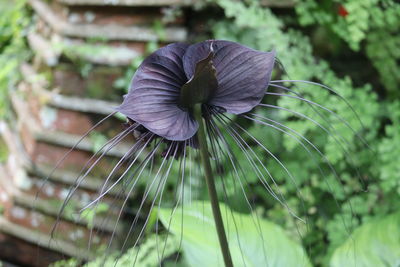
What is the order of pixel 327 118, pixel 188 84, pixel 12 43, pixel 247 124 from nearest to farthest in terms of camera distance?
pixel 188 84 < pixel 327 118 < pixel 247 124 < pixel 12 43

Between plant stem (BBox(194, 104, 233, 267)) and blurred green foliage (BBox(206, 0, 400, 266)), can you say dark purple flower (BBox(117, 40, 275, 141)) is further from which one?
blurred green foliage (BBox(206, 0, 400, 266))

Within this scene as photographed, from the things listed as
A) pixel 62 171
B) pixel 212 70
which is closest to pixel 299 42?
pixel 62 171

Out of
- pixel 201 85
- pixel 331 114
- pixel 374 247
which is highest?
pixel 201 85

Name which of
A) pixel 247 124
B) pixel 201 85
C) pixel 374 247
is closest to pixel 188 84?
pixel 201 85

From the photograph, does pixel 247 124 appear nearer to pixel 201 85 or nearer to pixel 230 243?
pixel 230 243

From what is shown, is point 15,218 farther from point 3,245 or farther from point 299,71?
point 299,71

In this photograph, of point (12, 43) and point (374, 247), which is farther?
point (12, 43)

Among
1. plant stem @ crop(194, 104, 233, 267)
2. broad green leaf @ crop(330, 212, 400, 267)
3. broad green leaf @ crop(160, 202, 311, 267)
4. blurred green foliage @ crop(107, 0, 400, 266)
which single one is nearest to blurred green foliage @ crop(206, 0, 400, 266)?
blurred green foliage @ crop(107, 0, 400, 266)
